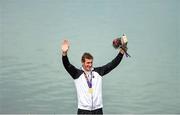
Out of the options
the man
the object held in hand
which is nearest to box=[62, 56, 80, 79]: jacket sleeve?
the man

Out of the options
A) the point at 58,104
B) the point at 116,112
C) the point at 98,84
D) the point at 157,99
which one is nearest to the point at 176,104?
the point at 157,99

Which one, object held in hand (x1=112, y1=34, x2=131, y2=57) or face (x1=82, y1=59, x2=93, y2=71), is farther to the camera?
object held in hand (x1=112, y1=34, x2=131, y2=57)

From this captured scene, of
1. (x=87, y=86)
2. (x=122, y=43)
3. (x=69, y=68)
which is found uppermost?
(x=122, y=43)

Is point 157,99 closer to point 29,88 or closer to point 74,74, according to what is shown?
point 29,88

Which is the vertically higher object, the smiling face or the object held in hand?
the object held in hand

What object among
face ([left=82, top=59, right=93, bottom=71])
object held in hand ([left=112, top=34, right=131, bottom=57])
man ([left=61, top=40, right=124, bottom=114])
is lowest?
man ([left=61, top=40, right=124, bottom=114])

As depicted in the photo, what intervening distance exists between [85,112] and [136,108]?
262 cm

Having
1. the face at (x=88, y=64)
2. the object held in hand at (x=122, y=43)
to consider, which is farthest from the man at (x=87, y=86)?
the object held in hand at (x=122, y=43)

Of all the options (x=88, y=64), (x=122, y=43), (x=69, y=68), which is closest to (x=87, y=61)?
(x=88, y=64)

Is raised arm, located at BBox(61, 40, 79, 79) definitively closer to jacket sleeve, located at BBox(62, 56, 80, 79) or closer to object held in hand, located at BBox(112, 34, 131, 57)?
jacket sleeve, located at BBox(62, 56, 80, 79)

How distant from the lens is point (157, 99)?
586 cm

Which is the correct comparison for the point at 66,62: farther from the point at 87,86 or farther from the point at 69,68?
the point at 87,86

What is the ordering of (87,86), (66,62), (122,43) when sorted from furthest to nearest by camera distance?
(122,43), (87,86), (66,62)

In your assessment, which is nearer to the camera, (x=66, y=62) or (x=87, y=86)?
(x=66, y=62)
